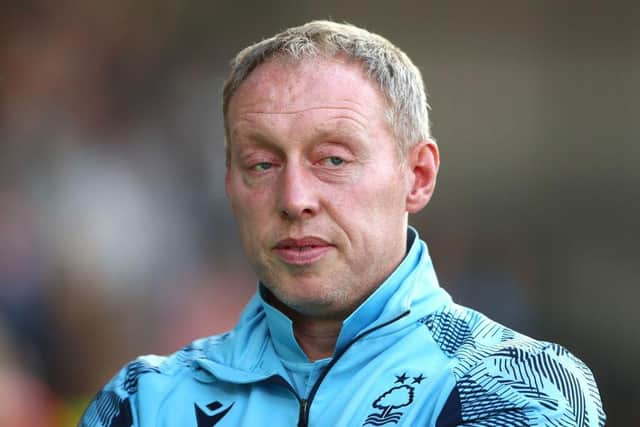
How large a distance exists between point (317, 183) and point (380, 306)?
270mm

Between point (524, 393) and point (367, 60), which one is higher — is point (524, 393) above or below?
below

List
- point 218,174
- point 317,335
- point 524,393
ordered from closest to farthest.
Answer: point 524,393
point 317,335
point 218,174

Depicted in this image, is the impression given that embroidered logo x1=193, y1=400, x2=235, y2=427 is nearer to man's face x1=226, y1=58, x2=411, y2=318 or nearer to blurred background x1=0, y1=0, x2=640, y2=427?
man's face x1=226, y1=58, x2=411, y2=318

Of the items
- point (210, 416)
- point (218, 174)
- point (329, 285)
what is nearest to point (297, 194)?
point (329, 285)

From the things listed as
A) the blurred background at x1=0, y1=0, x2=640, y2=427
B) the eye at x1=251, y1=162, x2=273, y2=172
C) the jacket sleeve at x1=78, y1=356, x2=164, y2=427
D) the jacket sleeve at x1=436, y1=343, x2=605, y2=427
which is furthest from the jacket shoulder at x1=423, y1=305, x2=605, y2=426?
the blurred background at x1=0, y1=0, x2=640, y2=427

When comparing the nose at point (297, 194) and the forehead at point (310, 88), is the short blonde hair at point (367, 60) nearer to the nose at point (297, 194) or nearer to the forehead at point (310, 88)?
the forehead at point (310, 88)

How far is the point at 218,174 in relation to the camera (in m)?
4.49

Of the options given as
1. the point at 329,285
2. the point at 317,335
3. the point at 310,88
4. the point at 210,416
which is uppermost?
the point at 310,88

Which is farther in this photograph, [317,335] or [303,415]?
[317,335]

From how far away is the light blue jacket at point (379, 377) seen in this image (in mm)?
1850

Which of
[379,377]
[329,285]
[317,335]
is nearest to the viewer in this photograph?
[379,377]

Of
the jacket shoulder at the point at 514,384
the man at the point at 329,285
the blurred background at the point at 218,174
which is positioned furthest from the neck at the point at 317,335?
the blurred background at the point at 218,174

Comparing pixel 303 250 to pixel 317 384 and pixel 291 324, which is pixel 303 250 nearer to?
pixel 291 324

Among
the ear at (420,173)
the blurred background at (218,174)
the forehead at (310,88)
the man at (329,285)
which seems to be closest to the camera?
the man at (329,285)
